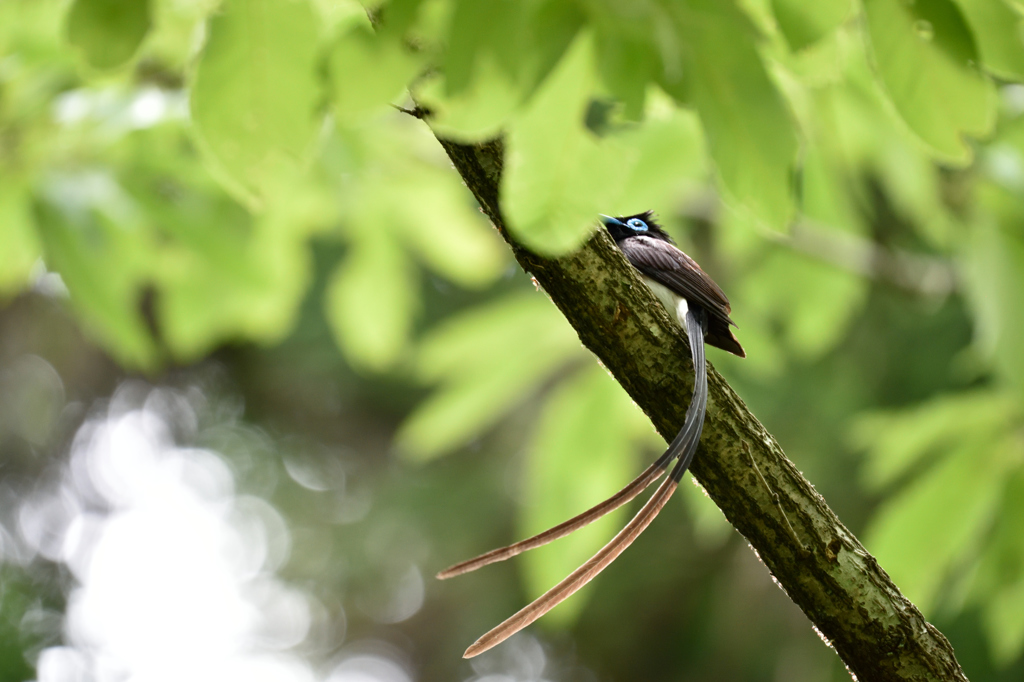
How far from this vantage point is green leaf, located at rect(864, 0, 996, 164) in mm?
875

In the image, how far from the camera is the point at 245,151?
928 millimetres

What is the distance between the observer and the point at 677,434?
977 millimetres

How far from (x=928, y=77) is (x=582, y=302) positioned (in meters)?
0.46

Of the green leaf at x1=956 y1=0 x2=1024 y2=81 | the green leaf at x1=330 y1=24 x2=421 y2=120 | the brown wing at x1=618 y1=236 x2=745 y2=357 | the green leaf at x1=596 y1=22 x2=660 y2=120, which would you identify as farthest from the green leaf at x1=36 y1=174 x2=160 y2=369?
the green leaf at x1=956 y1=0 x2=1024 y2=81

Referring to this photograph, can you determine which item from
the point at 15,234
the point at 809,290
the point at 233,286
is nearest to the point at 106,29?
the point at 233,286

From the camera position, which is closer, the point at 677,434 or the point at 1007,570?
the point at 677,434

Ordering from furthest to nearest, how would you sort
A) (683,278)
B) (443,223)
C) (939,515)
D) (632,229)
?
1. (443,223)
2. (939,515)
3. (632,229)
4. (683,278)

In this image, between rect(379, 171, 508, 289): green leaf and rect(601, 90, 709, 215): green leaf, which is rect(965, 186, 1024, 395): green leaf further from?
rect(379, 171, 508, 289): green leaf

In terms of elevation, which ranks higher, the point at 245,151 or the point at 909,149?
the point at 245,151

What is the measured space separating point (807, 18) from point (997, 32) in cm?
22

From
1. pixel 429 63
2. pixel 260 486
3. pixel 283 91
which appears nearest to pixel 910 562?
pixel 429 63

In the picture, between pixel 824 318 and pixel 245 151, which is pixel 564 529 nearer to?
pixel 245 151

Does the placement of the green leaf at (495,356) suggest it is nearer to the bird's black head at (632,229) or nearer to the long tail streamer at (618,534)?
the bird's black head at (632,229)

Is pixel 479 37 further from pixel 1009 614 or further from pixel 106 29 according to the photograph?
pixel 1009 614
